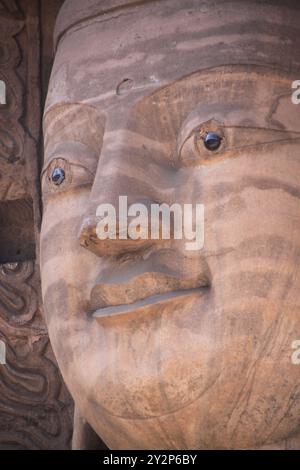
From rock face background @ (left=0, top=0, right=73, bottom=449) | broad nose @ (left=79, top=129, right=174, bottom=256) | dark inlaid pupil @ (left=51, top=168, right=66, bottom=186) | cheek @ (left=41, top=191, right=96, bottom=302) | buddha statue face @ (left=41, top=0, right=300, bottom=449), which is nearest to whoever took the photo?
buddha statue face @ (left=41, top=0, right=300, bottom=449)

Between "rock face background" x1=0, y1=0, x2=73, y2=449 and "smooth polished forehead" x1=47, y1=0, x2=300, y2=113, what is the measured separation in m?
0.74

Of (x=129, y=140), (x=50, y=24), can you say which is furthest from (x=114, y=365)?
(x=50, y=24)

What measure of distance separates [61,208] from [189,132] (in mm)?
567

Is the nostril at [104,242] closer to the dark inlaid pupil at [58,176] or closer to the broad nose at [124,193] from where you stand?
the broad nose at [124,193]

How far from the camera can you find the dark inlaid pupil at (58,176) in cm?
398

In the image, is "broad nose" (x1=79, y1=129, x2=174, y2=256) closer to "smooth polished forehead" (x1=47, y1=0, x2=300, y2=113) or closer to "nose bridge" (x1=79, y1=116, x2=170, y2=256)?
"nose bridge" (x1=79, y1=116, x2=170, y2=256)

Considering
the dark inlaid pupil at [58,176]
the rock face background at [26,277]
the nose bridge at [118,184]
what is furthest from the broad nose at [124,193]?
the rock face background at [26,277]

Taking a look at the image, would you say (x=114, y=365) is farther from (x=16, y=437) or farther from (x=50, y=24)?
(x=50, y=24)

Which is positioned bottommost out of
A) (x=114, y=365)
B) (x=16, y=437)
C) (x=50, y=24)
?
(x=16, y=437)

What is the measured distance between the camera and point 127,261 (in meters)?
3.71

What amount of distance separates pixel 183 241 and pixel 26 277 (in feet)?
4.24

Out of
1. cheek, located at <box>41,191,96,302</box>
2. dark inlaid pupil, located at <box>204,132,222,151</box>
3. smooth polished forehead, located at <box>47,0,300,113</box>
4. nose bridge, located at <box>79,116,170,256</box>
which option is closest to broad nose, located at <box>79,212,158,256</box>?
nose bridge, located at <box>79,116,170,256</box>

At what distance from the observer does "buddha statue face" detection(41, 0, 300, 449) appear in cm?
352

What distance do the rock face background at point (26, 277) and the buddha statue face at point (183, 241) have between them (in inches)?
30.5
